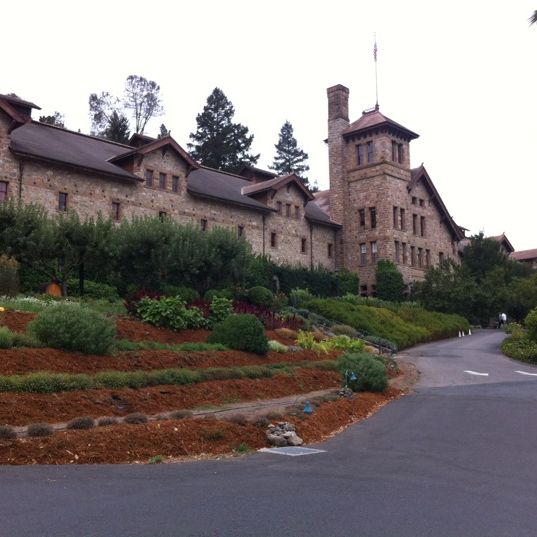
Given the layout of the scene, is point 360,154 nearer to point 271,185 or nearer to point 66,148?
point 271,185

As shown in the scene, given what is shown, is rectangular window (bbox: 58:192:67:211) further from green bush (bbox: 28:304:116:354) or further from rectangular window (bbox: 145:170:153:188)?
green bush (bbox: 28:304:116:354)

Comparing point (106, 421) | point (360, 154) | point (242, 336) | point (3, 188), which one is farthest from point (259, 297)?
point (360, 154)

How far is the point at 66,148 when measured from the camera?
3388 cm

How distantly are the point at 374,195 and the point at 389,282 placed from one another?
731cm

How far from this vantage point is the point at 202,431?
962 cm

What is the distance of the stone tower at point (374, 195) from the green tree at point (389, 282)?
966 millimetres

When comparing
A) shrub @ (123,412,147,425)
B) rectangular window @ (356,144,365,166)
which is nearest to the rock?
shrub @ (123,412,147,425)

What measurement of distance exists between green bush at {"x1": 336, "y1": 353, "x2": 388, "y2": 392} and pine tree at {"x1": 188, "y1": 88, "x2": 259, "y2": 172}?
2054 inches

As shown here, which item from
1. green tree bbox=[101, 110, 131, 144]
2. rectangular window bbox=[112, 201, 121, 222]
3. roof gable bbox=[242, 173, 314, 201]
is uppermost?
green tree bbox=[101, 110, 131, 144]

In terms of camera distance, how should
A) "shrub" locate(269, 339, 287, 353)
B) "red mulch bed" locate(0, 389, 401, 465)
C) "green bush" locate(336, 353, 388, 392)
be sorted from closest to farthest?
"red mulch bed" locate(0, 389, 401, 465) → "green bush" locate(336, 353, 388, 392) → "shrub" locate(269, 339, 287, 353)

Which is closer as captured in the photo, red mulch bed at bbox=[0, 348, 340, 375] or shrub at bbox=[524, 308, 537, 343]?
red mulch bed at bbox=[0, 348, 340, 375]

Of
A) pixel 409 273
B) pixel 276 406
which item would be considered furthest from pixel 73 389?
pixel 409 273

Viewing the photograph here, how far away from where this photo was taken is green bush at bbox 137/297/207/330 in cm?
1930

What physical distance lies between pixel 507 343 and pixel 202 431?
24748mm
